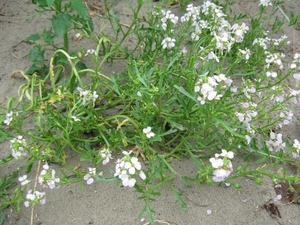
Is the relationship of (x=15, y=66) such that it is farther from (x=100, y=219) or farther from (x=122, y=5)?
(x=100, y=219)

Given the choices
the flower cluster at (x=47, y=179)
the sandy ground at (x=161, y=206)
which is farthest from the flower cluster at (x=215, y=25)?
the flower cluster at (x=47, y=179)

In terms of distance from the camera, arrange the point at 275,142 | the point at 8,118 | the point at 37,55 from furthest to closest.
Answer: the point at 37,55, the point at 275,142, the point at 8,118

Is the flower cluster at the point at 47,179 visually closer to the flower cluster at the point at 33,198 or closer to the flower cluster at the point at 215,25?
the flower cluster at the point at 33,198

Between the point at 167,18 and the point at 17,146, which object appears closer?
the point at 17,146

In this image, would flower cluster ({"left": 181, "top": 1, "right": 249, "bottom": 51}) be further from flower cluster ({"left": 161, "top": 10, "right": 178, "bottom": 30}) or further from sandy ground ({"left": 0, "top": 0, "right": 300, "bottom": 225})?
sandy ground ({"left": 0, "top": 0, "right": 300, "bottom": 225})

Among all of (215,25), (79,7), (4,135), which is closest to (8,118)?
(4,135)

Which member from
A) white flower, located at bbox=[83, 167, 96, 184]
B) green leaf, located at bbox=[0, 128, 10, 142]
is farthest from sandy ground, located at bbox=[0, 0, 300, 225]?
green leaf, located at bbox=[0, 128, 10, 142]

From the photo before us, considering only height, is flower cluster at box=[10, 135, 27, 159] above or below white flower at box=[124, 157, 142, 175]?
below

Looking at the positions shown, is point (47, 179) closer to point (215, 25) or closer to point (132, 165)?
point (132, 165)

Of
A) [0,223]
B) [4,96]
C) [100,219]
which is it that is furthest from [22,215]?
[4,96]
